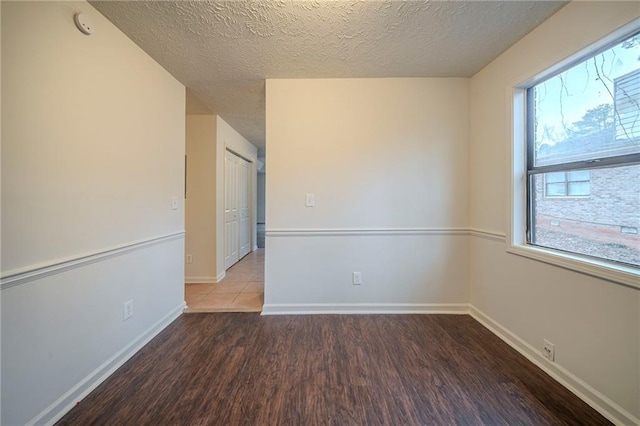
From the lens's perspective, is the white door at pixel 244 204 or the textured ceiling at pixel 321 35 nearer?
the textured ceiling at pixel 321 35

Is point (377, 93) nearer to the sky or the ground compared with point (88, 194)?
nearer to the sky

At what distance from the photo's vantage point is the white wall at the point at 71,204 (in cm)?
109

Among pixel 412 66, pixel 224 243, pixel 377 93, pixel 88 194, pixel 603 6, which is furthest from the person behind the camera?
Answer: pixel 224 243

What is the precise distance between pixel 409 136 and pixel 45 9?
253 cm

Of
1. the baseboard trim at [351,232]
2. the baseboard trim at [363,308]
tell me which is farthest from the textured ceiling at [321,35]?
the baseboard trim at [363,308]

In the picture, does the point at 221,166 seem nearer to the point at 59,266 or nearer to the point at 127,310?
the point at 127,310

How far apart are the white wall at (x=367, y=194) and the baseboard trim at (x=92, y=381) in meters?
0.98

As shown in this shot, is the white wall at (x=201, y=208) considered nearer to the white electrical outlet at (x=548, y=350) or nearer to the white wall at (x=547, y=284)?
the white wall at (x=547, y=284)

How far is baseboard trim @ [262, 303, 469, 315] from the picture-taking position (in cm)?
238

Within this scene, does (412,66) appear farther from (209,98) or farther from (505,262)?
(209,98)

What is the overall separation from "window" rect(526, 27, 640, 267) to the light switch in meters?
1.73

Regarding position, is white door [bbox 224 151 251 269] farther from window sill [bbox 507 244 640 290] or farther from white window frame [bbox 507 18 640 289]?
window sill [bbox 507 244 640 290]

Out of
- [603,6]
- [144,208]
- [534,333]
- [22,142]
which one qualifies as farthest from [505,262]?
[22,142]

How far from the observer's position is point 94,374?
1466 mm
